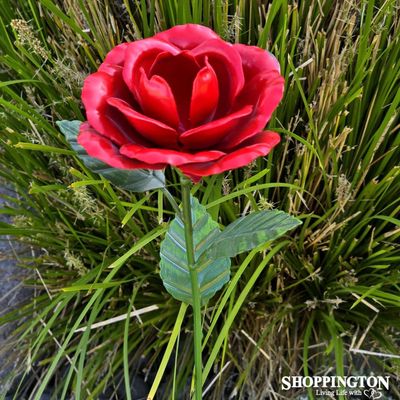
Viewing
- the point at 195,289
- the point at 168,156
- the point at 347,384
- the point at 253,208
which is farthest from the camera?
the point at 347,384

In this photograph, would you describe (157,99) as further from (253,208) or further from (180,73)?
(253,208)

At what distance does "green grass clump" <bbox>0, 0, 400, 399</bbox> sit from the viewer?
0.70 meters

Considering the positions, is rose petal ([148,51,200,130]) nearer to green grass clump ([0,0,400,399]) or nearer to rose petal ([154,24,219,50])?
rose petal ([154,24,219,50])

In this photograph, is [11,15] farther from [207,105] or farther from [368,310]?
[368,310]

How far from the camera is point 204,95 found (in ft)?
1.22

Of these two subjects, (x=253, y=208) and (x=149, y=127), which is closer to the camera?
(x=149, y=127)

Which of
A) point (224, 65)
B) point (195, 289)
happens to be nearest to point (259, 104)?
point (224, 65)

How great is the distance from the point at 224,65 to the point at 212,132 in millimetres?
64

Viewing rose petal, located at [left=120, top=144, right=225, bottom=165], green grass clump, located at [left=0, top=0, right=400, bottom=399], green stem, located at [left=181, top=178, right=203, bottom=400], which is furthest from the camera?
green grass clump, located at [left=0, top=0, right=400, bottom=399]

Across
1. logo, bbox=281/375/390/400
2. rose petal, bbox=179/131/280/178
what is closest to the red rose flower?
rose petal, bbox=179/131/280/178

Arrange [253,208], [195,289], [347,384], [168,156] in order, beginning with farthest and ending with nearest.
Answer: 1. [347,384]
2. [253,208]
3. [195,289]
4. [168,156]

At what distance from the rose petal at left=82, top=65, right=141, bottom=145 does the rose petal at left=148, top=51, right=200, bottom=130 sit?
3cm

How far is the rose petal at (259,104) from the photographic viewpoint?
0.37 meters

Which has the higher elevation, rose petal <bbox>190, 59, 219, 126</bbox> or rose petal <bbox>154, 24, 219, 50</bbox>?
rose petal <bbox>154, 24, 219, 50</bbox>
